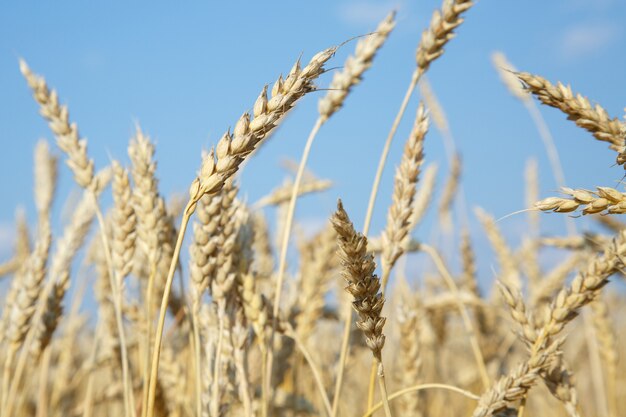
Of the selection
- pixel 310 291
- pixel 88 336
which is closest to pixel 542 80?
pixel 310 291

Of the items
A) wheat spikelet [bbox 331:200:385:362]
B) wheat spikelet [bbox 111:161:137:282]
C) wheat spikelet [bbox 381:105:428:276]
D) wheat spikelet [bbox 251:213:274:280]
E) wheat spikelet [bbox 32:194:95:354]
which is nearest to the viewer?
wheat spikelet [bbox 331:200:385:362]

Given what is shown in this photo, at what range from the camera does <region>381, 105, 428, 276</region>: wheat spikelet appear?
4.48ft

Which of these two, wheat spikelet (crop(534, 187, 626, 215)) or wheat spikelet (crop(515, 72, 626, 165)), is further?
wheat spikelet (crop(515, 72, 626, 165))

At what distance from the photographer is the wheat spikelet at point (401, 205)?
1.37 m

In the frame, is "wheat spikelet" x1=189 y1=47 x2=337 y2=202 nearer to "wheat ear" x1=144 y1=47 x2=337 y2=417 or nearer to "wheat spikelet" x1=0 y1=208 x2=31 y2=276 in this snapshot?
"wheat ear" x1=144 y1=47 x2=337 y2=417

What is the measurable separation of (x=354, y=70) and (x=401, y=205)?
0.45 m

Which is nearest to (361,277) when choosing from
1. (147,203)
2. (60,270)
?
(147,203)

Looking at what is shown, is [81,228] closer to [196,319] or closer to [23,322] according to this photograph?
[23,322]

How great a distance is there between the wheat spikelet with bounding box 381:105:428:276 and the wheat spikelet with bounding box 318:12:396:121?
0.32m

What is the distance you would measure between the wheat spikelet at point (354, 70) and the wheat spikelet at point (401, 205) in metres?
0.32

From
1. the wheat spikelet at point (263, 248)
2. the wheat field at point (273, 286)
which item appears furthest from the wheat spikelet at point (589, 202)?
the wheat spikelet at point (263, 248)

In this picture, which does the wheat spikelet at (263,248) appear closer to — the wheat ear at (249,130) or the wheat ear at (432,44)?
the wheat ear at (432,44)

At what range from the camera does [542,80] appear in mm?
1104

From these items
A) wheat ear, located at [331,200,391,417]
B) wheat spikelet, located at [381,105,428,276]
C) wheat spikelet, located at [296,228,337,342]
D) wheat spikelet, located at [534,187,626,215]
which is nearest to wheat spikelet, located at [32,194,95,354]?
wheat spikelet, located at [296,228,337,342]
